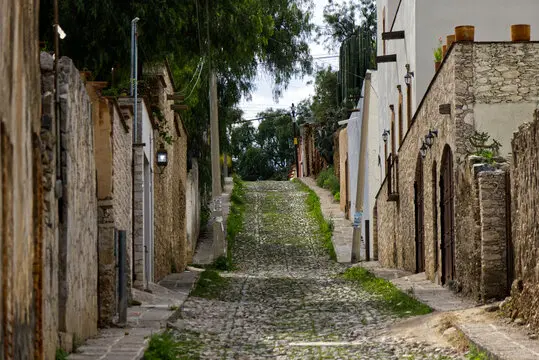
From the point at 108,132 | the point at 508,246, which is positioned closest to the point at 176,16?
the point at 108,132

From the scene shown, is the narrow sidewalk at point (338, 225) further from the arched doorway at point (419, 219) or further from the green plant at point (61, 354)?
the green plant at point (61, 354)

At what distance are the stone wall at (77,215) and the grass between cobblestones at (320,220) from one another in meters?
22.9

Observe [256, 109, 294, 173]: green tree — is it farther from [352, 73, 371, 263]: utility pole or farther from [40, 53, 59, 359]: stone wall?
[40, 53, 59, 359]: stone wall

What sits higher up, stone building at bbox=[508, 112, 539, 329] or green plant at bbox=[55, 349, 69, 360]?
stone building at bbox=[508, 112, 539, 329]

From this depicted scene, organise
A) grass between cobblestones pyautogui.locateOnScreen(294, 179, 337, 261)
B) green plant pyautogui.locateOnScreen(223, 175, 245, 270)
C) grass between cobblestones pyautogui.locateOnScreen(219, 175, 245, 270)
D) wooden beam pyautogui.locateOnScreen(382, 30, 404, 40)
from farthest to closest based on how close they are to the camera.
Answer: grass between cobblestones pyautogui.locateOnScreen(294, 179, 337, 261)
green plant pyautogui.locateOnScreen(223, 175, 245, 270)
grass between cobblestones pyautogui.locateOnScreen(219, 175, 245, 270)
wooden beam pyautogui.locateOnScreen(382, 30, 404, 40)

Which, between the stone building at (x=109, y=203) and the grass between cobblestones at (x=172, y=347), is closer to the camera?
the grass between cobblestones at (x=172, y=347)

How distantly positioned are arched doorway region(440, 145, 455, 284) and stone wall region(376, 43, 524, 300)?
5.1 inches

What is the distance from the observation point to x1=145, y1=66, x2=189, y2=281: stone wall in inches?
1006

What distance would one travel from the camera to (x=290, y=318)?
1820cm

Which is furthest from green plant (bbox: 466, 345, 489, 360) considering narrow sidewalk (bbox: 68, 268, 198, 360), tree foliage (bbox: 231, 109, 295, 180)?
tree foliage (bbox: 231, 109, 295, 180)

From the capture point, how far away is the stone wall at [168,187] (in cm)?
2556

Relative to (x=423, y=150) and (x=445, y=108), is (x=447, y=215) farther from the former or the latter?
(x=445, y=108)

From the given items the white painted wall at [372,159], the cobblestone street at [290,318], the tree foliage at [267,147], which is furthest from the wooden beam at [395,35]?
the tree foliage at [267,147]

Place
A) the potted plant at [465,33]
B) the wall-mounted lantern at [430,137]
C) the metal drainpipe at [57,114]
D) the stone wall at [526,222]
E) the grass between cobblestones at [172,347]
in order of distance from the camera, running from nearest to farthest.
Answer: the metal drainpipe at [57,114] < the grass between cobblestones at [172,347] < the stone wall at [526,222] < the potted plant at [465,33] < the wall-mounted lantern at [430,137]
